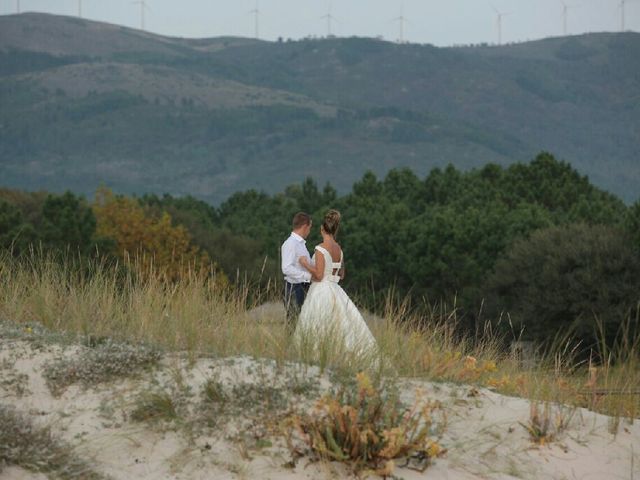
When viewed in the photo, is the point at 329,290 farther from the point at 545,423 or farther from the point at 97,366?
the point at 545,423

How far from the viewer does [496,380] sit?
1111cm

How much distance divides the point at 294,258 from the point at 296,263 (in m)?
0.11

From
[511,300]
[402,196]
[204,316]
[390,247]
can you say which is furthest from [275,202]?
[204,316]

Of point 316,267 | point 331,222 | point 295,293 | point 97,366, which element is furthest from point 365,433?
A: point 295,293

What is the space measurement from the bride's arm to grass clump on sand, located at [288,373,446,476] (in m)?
5.37

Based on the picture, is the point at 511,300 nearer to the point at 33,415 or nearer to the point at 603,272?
the point at 603,272

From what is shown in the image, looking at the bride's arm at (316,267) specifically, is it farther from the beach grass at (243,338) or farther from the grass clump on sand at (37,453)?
the grass clump on sand at (37,453)

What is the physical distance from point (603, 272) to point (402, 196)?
141 ft

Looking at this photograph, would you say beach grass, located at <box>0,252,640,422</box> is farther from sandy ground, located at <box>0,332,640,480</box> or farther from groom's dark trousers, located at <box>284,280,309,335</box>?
groom's dark trousers, located at <box>284,280,309,335</box>

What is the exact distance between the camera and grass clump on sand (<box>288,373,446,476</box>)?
345 inches

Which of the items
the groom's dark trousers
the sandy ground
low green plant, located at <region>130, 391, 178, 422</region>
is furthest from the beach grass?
the groom's dark trousers

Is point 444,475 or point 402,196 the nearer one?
point 444,475

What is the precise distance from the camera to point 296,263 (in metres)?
14.9

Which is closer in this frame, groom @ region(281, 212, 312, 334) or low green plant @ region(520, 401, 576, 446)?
low green plant @ region(520, 401, 576, 446)
